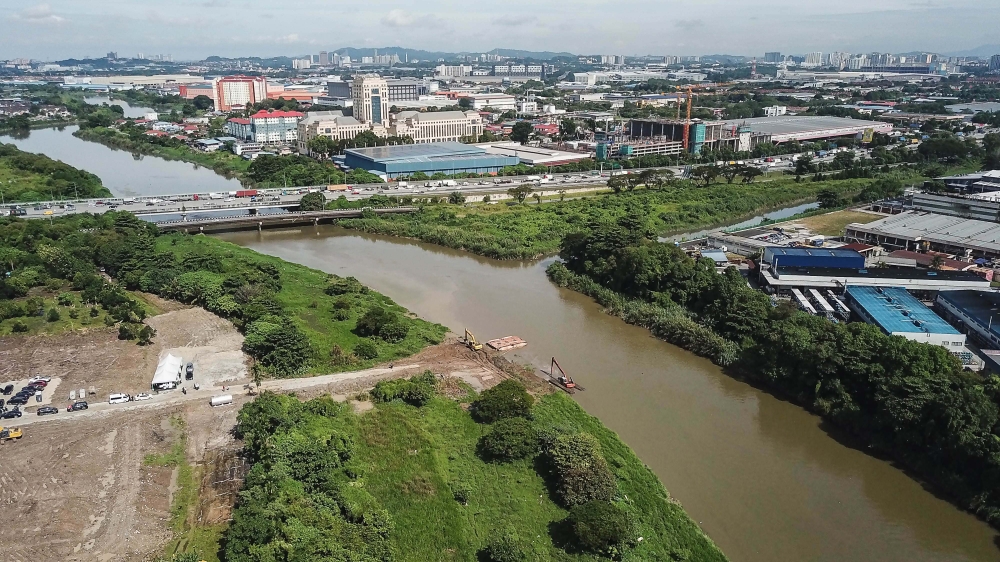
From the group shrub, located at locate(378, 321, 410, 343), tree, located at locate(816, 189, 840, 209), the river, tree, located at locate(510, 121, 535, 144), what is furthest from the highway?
shrub, located at locate(378, 321, 410, 343)

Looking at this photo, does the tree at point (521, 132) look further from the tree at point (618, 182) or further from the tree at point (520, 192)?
the tree at point (520, 192)

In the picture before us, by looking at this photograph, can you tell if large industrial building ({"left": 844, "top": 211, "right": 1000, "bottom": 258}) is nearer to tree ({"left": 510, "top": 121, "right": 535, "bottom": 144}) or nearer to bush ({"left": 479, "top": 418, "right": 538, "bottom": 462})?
bush ({"left": 479, "top": 418, "right": 538, "bottom": 462})

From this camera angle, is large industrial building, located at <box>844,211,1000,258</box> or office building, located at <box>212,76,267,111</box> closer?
large industrial building, located at <box>844,211,1000,258</box>

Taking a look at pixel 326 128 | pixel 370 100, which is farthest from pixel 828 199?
pixel 370 100

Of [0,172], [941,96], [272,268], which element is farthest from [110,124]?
[941,96]

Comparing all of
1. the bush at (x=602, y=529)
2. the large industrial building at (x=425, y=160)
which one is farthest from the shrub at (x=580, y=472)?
the large industrial building at (x=425, y=160)

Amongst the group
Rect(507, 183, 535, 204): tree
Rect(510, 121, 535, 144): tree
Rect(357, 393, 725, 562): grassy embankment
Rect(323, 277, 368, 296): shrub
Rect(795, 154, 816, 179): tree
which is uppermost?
Rect(510, 121, 535, 144): tree
